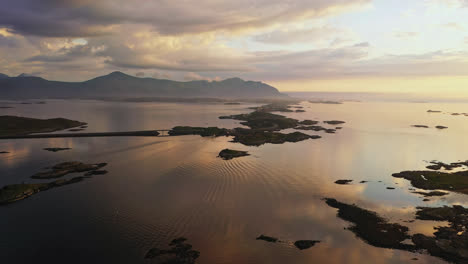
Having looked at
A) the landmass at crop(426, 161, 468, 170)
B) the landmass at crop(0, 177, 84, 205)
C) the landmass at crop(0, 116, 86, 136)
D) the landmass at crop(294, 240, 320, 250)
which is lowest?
the landmass at crop(294, 240, 320, 250)

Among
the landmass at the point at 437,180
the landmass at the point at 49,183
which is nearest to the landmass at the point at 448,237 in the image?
the landmass at the point at 437,180

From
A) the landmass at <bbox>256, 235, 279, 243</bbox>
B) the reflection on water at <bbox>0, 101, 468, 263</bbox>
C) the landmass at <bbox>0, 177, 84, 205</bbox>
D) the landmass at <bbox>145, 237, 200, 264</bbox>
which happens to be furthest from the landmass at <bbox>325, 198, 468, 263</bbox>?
the landmass at <bbox>0, 177, 84, 205</bbox>

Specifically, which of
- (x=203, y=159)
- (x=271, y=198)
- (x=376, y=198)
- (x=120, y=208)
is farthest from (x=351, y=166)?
(x=120, y=208)

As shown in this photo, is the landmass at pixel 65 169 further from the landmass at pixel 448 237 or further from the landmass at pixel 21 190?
the landmass at pixel 448 237

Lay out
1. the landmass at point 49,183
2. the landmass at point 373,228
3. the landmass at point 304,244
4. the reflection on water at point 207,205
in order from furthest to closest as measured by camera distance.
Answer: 1. the landmass at point 49,183
2. the landmass at point 373,228
3. the landmass at point 304,244
4. the reflection on water at point 207,205

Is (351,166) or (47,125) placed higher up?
(47,125)

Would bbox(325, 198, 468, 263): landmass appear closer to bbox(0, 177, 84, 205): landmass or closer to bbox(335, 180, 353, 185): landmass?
bbox(335, 180, 353, 185): landmass

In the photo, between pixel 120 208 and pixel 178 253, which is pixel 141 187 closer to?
pixel 120 208

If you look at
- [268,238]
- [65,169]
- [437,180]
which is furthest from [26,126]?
[437,180]
